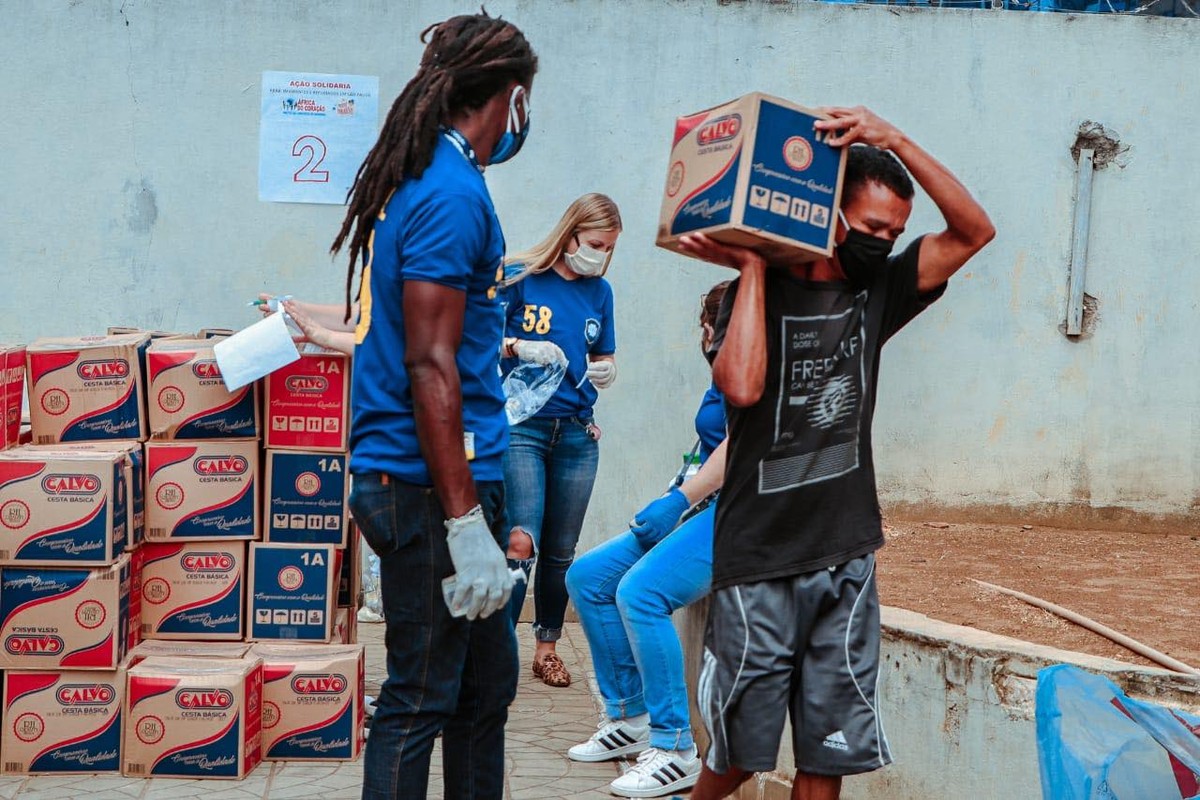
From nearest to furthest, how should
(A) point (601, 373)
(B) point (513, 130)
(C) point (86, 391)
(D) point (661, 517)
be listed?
1. (B) point (513, 130)
2. (D) point (661, 517)
3. (C) point (86, 391)
4. (A) point (601, 373)

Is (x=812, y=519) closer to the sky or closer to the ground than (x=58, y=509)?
closer to the sky

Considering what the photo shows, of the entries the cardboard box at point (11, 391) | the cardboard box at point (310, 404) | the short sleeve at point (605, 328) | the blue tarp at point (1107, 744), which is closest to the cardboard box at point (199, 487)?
the cardboard box at point (310, 404)

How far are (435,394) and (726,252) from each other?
741mm

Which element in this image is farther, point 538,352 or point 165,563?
point 538,352

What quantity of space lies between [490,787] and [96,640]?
1.96 m

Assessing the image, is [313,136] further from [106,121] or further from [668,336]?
[668,336]

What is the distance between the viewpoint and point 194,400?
15.7 feet

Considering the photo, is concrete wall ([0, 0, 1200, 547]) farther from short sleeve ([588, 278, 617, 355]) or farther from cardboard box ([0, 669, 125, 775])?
cardboard box ([0, 669, 125, 775])

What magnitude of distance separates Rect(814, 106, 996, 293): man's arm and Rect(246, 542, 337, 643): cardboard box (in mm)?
2592

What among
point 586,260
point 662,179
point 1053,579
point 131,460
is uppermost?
point 662,179

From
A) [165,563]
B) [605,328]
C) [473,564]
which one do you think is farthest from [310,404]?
[473,564]

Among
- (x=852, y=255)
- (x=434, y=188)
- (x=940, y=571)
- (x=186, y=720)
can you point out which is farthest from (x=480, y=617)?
(x=940, y=571)

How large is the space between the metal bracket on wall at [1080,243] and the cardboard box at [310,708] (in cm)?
441

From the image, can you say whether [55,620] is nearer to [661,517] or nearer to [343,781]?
[343,781]
